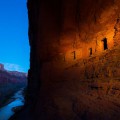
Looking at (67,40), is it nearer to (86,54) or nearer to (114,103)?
(86,54)

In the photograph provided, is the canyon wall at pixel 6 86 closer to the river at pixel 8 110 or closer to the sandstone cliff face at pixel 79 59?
the river at pixel 8 110

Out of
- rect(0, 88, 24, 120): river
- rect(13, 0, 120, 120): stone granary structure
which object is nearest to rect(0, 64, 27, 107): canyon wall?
rect(0, 88, 24, 120): river

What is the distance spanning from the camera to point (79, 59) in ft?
46.4

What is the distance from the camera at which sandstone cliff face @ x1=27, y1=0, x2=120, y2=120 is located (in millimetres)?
10422

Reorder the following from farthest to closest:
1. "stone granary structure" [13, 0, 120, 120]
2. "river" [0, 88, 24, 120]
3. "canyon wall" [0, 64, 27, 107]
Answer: "canyon wall" [0, 64, 27, 107] → "river" [0, 88, 24, 120] → "stone granary structure" [13, 0, 120, 120]

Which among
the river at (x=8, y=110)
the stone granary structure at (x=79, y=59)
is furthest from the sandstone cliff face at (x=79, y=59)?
the river at (x=8, y=110)

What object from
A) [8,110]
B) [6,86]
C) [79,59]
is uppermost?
[79,59]

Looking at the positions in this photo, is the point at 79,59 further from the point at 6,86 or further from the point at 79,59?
the point at 6,86

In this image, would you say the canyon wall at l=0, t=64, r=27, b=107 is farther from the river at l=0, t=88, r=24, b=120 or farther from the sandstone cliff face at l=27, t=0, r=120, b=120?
the sandstone cliff face at l=27, t=0, r=120, b=120

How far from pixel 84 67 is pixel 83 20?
3.88m

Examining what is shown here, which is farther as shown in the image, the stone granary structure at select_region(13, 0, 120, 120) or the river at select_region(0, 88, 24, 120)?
the river at select_region(0, 88, 24, 120)

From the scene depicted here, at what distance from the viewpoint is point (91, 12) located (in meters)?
Answer: 13.9

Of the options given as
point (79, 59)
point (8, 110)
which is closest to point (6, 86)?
point (8, 110)

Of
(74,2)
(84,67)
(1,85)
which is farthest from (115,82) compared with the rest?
(1,85)
